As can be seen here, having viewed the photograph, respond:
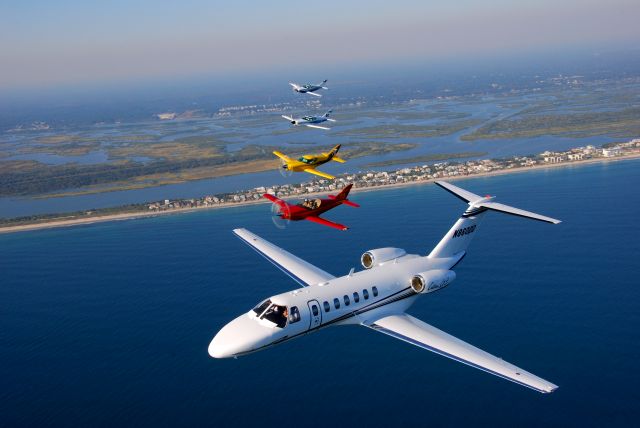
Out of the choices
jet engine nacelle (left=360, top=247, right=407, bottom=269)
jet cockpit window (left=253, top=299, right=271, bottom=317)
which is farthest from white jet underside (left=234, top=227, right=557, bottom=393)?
jet cockpit window (left=253, top=299, right=271, bottom=317)

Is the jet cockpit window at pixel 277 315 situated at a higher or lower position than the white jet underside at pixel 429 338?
higher

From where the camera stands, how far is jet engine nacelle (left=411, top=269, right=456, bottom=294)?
46.4 metres

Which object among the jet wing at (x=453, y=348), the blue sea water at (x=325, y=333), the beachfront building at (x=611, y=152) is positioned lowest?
the blue sea water at (x=325, y=333)

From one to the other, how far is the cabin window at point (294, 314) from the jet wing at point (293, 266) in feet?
27.0

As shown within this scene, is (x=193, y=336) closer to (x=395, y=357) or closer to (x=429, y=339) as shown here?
(x=395, y=357)

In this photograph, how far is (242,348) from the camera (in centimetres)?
3809

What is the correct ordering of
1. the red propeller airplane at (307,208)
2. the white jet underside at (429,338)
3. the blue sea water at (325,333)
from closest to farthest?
the white jet underside at (429,338), the red propeller airplane at (307,208), the blue sea water at (325,333)

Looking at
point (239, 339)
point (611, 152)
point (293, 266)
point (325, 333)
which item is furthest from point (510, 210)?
point (611, 152)

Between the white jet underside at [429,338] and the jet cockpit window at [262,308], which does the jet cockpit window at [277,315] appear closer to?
the jet cockpit window at [262,308]

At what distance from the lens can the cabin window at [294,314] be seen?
39.9 metres

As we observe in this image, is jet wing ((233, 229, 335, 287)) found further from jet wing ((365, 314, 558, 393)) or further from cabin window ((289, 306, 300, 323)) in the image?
cabin window ((289, 306, 300, 323))

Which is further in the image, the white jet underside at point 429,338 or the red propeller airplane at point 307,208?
the red propeller airplane at point 307,208

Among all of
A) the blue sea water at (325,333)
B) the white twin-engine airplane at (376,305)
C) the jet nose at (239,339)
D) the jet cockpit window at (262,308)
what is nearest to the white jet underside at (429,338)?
the white twin-engine airplane at (376,305)

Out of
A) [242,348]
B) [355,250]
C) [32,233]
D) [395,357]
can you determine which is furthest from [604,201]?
[32,233]
